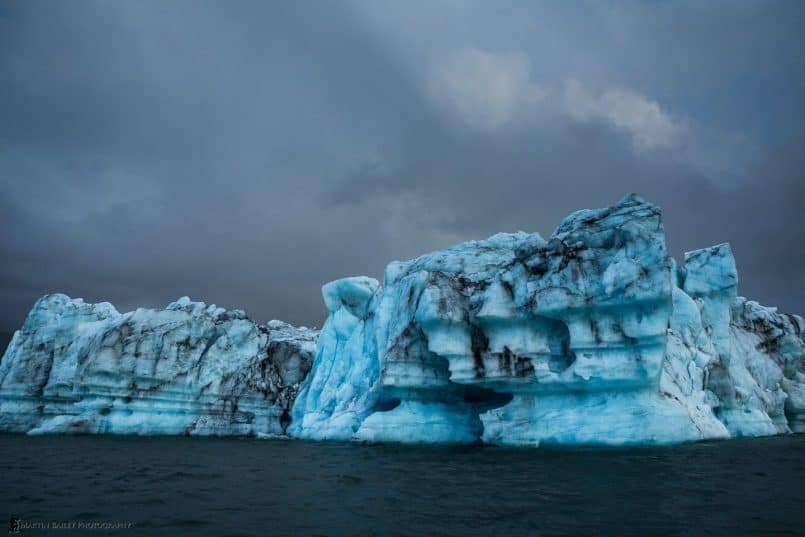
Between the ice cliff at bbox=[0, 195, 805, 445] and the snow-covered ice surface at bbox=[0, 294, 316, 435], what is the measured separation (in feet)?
0.25

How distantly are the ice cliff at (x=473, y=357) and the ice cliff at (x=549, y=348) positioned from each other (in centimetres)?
6

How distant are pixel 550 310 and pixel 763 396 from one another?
1514 cm

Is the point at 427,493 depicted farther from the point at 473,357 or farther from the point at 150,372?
the point at 150,372

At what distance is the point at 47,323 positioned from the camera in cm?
3014

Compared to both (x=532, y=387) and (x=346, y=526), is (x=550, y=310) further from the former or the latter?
(x=346, y=526)

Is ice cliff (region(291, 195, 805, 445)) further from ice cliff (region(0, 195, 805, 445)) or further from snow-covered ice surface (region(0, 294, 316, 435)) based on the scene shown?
snow-covered ice surface (region(0, 294, 316, 435))

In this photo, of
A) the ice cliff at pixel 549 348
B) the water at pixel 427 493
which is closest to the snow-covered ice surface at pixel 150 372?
the ice cliff at pixel 549 348

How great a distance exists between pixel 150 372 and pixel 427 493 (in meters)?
20.7

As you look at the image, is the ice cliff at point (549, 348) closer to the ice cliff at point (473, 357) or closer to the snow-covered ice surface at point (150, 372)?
the ice cliff at point (473, 357)

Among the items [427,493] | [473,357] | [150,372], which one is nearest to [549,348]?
[473,357]

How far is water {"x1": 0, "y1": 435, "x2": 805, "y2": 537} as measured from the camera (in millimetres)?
6602

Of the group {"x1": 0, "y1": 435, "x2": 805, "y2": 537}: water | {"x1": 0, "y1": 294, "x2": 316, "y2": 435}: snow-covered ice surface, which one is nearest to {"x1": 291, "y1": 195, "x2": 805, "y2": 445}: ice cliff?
{"x1": 0, "y1": 435, "x2": 805, "y2": 537}: water

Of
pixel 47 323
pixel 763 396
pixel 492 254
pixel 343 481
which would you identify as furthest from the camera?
pixel 47 323

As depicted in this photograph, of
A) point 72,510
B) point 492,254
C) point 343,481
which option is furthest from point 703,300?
point 72,510
